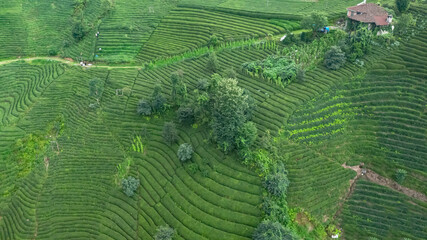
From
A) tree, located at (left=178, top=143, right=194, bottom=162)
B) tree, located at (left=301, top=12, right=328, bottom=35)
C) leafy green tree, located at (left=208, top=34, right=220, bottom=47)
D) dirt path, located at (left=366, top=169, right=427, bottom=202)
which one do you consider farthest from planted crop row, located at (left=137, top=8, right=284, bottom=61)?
dirt path, located at (left=366, top=169, right=427, bottom=202)

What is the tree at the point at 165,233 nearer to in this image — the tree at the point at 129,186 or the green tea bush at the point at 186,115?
→ the tree at the point at 129,186

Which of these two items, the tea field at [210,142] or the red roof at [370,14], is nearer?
the tea field at [210,142]

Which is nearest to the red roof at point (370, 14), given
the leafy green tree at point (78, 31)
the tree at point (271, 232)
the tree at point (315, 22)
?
the tree at point (315, 22)

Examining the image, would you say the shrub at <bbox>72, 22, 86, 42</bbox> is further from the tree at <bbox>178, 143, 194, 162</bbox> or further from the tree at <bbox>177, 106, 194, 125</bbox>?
the tree at <bbox>178, 143, 194, 162</bbox>

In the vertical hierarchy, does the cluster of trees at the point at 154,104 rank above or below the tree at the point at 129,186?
above

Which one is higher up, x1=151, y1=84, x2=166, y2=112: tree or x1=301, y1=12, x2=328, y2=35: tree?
x1=301, y1=12, x2=328, y2=35: tree
